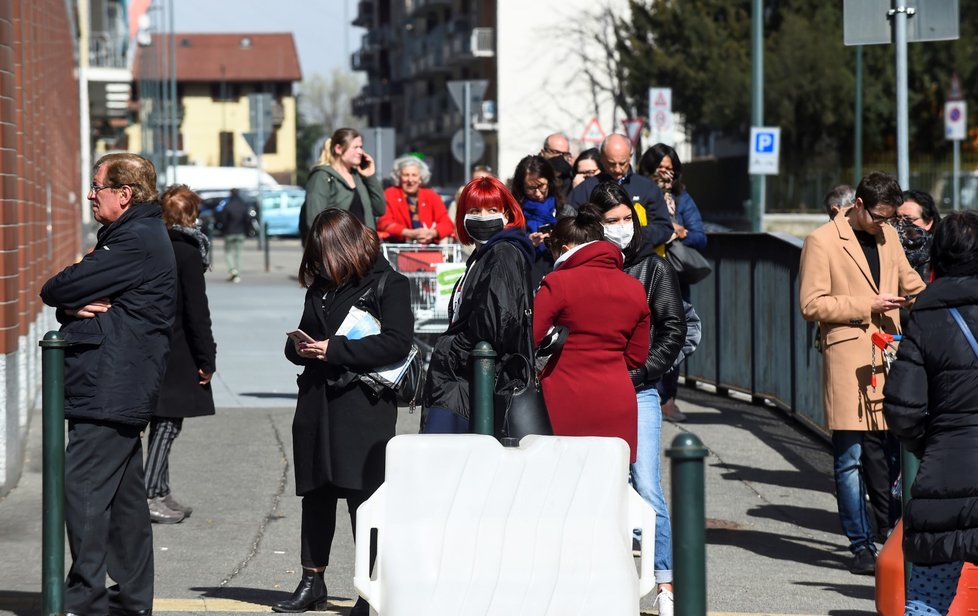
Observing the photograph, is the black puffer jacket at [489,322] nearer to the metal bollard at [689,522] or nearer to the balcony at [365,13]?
the metal bollard at [689,522]

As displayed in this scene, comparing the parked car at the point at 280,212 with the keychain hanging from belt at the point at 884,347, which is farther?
the parked car at the point at 280,212

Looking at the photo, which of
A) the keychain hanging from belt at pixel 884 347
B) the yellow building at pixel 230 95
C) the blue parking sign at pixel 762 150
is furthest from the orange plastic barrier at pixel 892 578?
the yellow building at pixel 230 95

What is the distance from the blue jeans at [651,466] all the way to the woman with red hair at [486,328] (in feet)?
2.51

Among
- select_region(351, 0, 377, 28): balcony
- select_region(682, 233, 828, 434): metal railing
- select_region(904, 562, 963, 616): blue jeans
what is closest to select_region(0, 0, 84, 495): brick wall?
select_region(682, 233, 828, 434): metal railing

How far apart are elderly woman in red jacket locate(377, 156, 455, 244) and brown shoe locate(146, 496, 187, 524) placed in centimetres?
458

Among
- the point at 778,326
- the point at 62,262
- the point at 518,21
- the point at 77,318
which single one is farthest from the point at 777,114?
the point at 77,318

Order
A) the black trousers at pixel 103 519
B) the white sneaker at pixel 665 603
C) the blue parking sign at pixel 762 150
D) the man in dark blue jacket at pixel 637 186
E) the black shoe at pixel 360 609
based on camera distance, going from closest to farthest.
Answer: the black trousers at pixel 103 519, the black shoe at pixel 360 609, the white sneaker at pixel 665 603, the man in dark blue jacket at pixel 637 186, the blue parking sign at pixel 762 150

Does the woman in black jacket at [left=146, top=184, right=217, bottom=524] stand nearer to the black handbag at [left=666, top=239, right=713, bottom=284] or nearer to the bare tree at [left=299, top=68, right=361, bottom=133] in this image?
the black handbag at [left=666, top=239, right=713, bottom=284]

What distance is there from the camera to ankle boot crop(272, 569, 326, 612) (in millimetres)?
6793

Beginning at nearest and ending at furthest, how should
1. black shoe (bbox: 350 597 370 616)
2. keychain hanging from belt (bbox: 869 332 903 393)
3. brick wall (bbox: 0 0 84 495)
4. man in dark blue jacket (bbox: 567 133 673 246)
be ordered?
1. black shoe (bbox: 350 597 370 616)
2. keychain hanging from belt (bbox: 869 332 903 393)
3. man in dark blue jacket (bbox: 567 133 673 246)
4. brick wall (bbox: 0 0 84 495)

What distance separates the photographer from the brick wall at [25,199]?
982 cm

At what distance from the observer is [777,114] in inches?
1900

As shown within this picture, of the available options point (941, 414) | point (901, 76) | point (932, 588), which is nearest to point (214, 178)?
point (901, 76)

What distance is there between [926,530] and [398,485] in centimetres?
180
